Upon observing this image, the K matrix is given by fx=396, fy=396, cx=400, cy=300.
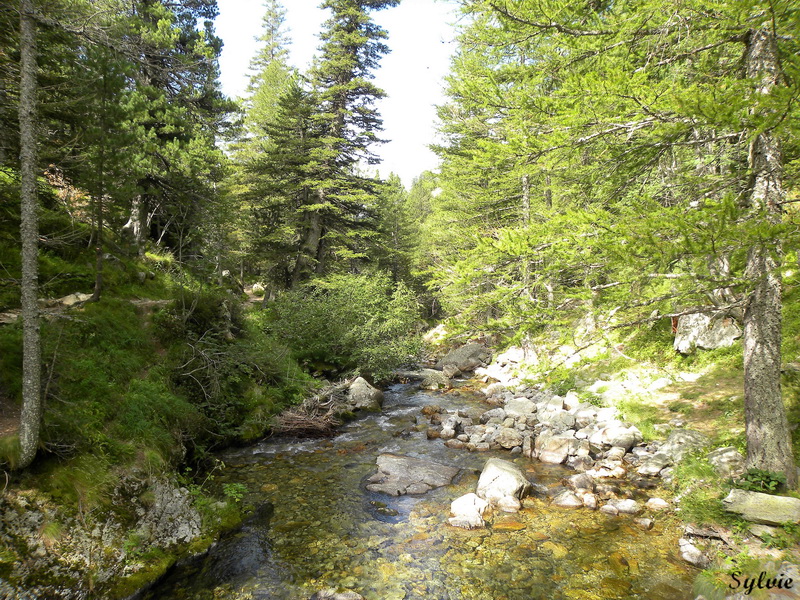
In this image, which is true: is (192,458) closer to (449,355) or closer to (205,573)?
(205,573)

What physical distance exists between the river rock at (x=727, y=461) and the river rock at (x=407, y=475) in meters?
5.29

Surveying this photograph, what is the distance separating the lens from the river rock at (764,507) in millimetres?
5359

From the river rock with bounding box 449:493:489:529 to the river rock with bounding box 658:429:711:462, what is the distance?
4.69m

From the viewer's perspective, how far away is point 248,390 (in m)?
12.4

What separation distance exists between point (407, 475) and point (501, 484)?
2284 millimetres

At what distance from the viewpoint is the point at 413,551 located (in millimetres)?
6777

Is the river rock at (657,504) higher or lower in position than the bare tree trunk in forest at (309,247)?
lower

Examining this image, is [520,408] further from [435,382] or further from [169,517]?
[169,517]

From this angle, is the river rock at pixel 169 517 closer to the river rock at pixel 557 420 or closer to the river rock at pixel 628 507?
the river rock at pixel 628 507

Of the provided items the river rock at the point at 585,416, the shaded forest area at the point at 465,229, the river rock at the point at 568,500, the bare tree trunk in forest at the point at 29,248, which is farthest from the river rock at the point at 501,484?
the bare tree trunk in forest at the point at 29,248

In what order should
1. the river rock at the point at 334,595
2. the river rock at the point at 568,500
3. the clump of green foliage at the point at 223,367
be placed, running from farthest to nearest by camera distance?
the clump of green foliage at the point at 223,367
the river rock at the point at 568,500
the river rock at the point at 334,595

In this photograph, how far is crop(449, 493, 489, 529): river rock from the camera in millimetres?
7512

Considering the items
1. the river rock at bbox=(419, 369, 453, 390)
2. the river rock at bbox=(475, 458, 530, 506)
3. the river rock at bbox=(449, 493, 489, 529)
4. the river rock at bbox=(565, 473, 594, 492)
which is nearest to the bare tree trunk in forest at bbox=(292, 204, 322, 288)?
the river rock at bbox=(419, 369, 453, 390)

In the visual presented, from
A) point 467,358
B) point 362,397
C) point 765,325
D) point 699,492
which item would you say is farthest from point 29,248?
point 467,358
